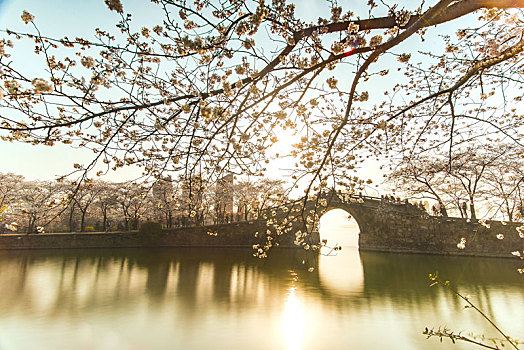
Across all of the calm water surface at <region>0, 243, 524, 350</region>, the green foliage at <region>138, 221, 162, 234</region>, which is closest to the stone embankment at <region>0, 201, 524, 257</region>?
the green foliage at <region>138, 221, 162, 234</region>

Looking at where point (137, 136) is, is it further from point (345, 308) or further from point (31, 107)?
point (345, 308)

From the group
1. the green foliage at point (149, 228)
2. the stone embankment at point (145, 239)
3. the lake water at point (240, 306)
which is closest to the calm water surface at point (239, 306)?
the lake water at point (240, 306)

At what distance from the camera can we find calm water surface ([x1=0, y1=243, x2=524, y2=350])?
5633 mm

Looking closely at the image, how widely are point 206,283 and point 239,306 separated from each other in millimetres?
2909

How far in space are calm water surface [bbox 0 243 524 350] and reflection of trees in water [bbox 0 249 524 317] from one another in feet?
0.15

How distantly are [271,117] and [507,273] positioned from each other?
50.8 ft

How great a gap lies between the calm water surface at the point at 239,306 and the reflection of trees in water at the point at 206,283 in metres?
0.05

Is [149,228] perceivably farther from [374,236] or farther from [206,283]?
[374,236]

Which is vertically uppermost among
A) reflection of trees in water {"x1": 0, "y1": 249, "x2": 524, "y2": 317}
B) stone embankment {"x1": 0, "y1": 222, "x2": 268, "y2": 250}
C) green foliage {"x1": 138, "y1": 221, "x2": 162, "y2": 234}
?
green foliage {"x1": 138, "y1": 221, "x2": 162, "y2": 234}

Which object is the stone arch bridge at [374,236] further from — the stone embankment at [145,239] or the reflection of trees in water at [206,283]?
the reflection of trees in water at [206,283]

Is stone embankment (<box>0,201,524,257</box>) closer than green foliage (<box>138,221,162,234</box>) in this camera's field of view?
Yes

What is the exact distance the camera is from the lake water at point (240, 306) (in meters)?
5.63

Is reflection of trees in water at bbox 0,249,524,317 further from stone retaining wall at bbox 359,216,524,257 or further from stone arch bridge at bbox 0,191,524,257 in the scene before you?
stone arch bridge at bbox 0,191,524,257

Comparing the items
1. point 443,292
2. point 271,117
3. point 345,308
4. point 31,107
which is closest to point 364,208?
point 443,292
